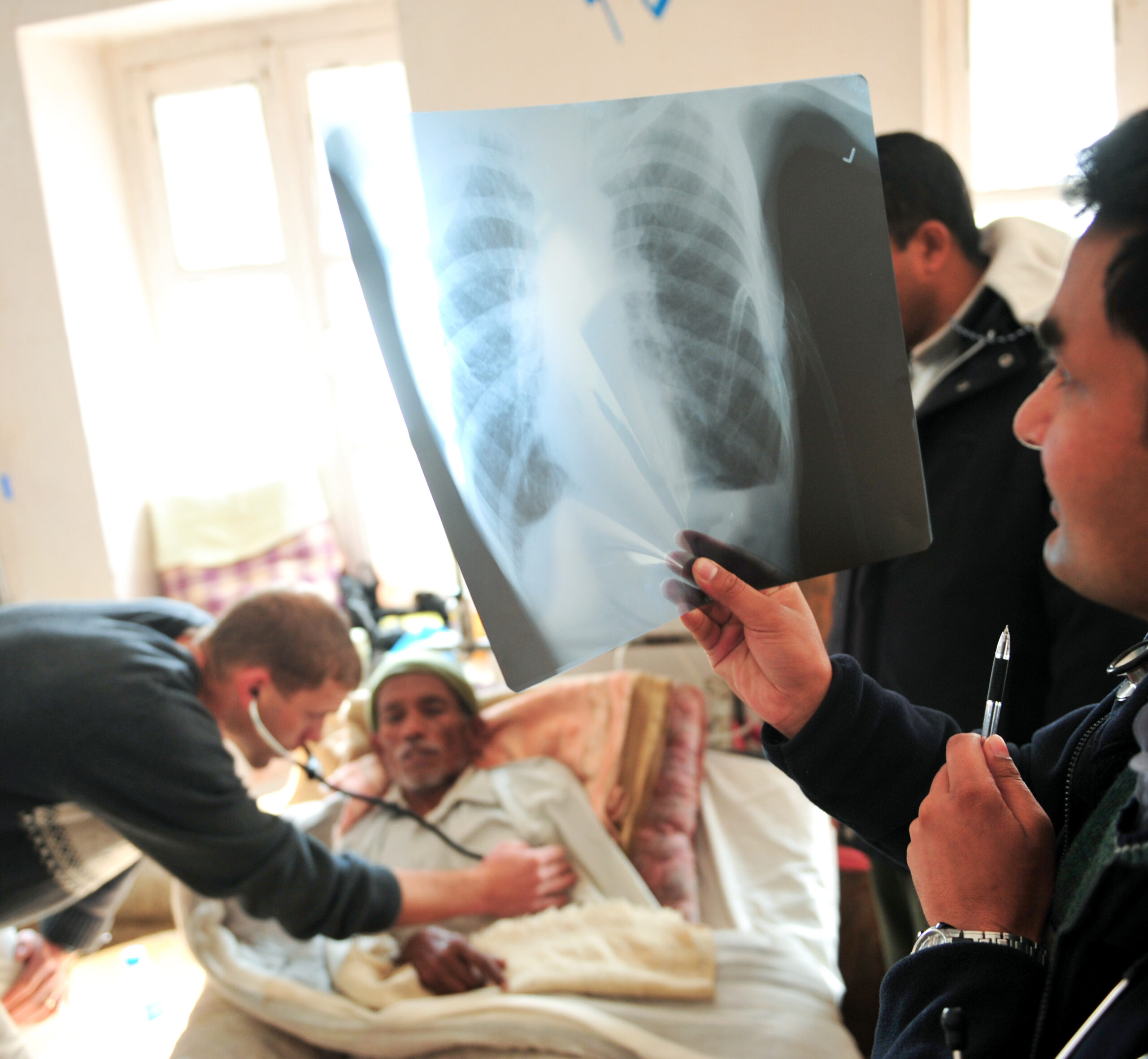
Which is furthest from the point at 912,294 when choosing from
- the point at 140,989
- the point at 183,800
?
the point at 140,989

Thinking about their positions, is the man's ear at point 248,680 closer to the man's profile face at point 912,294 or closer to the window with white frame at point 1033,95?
the man's profile face at point 912,294

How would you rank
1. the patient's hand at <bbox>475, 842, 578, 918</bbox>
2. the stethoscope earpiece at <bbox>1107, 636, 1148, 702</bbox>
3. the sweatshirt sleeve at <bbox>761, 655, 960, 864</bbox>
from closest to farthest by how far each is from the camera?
1. the stethoscope earpiece at <bbox>1107, 636, 1148, 702</bbox>
2. the sweatshirt sleeve at <bbox>761, 655, 960, 864</bbox>
3. the patient's hand at <bbox>475, 842, 578, 918</bbox>

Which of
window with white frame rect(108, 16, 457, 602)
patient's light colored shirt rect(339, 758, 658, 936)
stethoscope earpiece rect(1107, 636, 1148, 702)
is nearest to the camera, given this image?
stethoscope earpiece rect(1107, 636, 1148, 702)

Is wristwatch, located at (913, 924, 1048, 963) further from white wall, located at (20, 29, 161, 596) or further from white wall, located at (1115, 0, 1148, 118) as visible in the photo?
white wall, located at (20, 29, 161, 596)

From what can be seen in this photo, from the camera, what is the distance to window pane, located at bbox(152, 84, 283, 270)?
3049 mm

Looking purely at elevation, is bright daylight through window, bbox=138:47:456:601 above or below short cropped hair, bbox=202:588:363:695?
above

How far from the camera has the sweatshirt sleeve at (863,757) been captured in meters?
0.69

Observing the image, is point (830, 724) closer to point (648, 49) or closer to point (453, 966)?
point (453, 966)

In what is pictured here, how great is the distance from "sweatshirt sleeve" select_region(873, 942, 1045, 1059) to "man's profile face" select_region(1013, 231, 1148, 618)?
22 cm

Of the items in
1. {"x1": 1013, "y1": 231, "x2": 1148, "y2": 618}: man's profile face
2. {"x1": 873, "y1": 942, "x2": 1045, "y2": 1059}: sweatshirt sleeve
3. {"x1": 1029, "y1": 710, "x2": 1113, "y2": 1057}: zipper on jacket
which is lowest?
{"x1": 873, "y1": 942, "x2": 1045, "y2": 1059}: sweatshirt sleeve

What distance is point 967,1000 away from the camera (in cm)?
51

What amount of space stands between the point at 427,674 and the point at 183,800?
2.89ft

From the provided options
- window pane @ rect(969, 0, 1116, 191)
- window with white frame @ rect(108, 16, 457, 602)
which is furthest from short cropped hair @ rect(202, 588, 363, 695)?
window pane @ rect(969, 0, 1116, 191)

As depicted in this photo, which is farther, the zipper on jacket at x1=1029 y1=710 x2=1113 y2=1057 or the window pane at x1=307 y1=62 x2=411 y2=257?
the window pane at x1=307 y1=62 x2=411 y2=257
